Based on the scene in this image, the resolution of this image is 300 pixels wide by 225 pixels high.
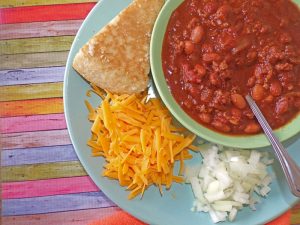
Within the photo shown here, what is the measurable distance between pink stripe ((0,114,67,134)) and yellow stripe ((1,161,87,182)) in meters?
0.26

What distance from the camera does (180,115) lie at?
3082 mm

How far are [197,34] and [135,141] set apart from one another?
798 millimetres

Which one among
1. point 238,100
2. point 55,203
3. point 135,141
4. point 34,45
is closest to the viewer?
point 238,100

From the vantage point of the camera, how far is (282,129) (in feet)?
10.2

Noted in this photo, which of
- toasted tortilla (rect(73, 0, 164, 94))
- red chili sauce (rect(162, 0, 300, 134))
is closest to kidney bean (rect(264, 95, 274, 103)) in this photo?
red chili sauce (rect(162, 0, 300, 134))

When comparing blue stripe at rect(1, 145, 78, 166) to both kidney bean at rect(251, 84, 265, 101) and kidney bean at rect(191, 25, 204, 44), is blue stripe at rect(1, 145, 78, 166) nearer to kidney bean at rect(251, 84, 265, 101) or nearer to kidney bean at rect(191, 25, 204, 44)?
kidney bean at rect(191, 25, 204, 44)

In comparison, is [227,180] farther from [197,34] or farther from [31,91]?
[31,91]

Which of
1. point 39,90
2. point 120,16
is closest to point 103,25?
point 120,16

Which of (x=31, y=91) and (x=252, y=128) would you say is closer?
(x=252, y=128)

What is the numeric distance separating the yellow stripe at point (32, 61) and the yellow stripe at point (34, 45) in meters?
0.04

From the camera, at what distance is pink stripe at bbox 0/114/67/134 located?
3.54 metres

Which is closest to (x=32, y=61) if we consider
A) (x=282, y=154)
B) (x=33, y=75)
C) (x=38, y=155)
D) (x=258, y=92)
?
(x=33, y=75)

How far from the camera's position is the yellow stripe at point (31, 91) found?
3.57m

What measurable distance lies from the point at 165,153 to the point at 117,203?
1.51ft
